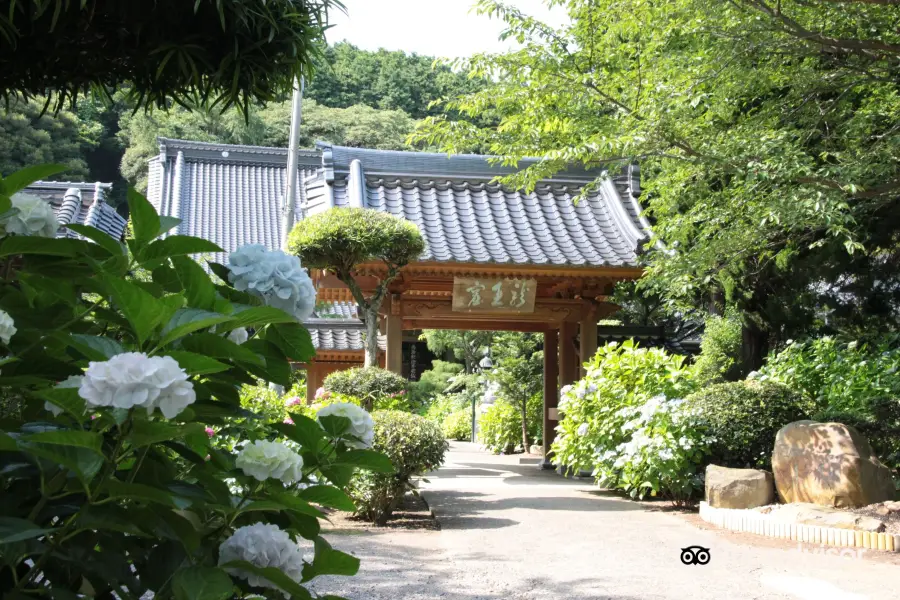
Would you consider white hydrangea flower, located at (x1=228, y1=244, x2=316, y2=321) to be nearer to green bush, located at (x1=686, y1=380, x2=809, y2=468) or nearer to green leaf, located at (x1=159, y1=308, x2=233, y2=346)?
green leaf, located at (x1=159, y1=308, x2=233, y2=346)

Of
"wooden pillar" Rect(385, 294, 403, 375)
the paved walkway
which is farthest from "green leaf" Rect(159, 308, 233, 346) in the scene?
"wooden pillar" Rect(385, 294, 403, 375)

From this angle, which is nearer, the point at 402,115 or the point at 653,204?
the point at 653,204

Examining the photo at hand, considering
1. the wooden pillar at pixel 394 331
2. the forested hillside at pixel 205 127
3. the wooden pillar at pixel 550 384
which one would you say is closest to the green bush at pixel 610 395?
the wooden pillar at pixel 394 331

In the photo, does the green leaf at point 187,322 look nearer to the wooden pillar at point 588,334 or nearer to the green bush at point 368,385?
the green bush at point 368,385

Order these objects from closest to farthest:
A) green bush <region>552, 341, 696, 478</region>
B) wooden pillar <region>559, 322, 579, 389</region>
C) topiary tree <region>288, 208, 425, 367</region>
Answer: topiary tree <region>288, 208, 425, 367</region>, green bush <region>552, 341, 696, 478</region>, wooden pillar <region>559, 322, 579, 389</region>

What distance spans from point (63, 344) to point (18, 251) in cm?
17

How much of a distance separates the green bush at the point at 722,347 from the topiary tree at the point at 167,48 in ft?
25.8

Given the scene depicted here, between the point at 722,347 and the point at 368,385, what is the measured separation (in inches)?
170

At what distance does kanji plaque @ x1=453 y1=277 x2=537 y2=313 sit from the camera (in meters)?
9.55

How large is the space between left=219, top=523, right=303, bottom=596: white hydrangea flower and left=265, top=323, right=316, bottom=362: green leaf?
312mm

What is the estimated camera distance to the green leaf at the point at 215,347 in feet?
4.24

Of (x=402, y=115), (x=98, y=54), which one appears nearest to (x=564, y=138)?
(x=98, y=54)

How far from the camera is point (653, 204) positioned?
31.0 feet

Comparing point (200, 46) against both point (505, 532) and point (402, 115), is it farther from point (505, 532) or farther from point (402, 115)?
point (402, 115)
